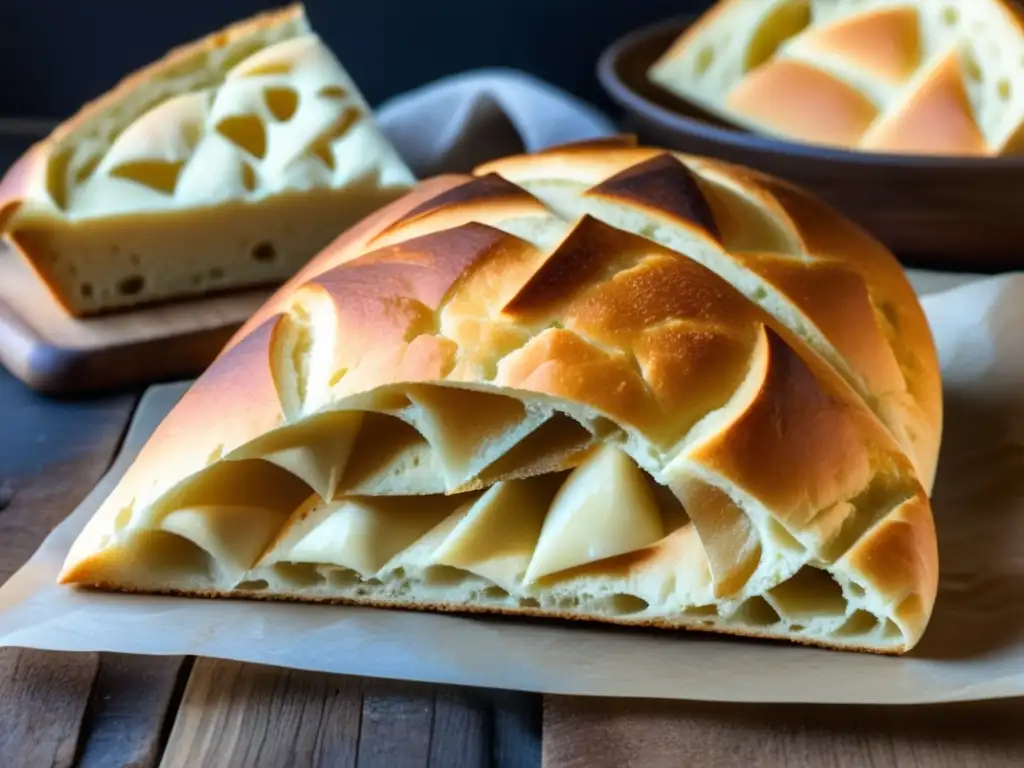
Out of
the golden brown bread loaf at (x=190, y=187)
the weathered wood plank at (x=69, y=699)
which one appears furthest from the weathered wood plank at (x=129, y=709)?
the golden brown bread loaf at (x=190, y=187)

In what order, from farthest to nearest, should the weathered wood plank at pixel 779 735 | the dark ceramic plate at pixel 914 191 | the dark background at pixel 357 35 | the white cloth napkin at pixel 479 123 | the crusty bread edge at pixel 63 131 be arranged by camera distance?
1. the dark background at pixel 357 35
2. the white cloth napkin at pixel 479 123
3. the crusty bread edge at pixel 63 131
4. the dark ceramic plate at pixel 914 191
5. the weathered wood plank at pixel 779 735

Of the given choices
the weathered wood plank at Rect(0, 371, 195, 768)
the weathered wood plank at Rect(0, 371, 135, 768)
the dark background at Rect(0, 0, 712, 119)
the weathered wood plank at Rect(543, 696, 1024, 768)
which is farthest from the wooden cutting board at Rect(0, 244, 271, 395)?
the dark background at Rect(0, 0, 712, 119)

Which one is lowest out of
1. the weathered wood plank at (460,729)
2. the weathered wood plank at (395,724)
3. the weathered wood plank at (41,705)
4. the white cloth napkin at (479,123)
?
the white cloth napkin at (479,123)

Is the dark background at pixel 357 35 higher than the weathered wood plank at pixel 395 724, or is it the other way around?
the weathered wood plank at pixel 395 724

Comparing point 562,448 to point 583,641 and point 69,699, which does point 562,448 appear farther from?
point 69,699

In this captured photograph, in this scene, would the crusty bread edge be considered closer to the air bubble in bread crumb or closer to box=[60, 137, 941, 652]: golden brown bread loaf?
the air bubble in bread crumb

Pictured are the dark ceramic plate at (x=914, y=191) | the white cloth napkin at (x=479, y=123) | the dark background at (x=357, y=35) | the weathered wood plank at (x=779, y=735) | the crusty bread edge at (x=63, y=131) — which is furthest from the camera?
the dark background at (x=357, y=35)

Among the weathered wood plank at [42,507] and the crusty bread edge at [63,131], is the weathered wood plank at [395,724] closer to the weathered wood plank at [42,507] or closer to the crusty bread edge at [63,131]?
the weathered wood plank at [42,507]
